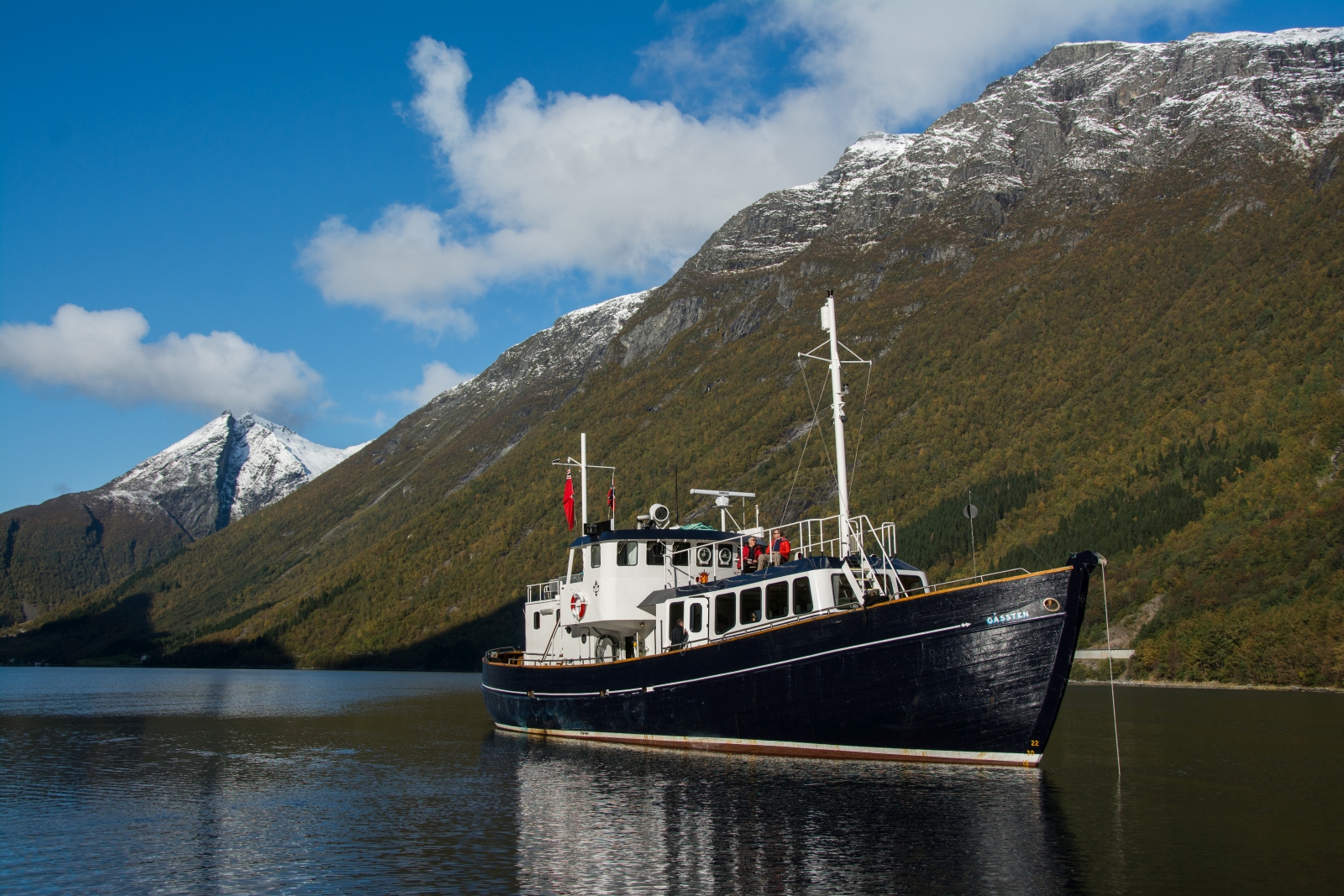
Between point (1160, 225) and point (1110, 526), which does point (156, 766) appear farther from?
point (1160, 225)

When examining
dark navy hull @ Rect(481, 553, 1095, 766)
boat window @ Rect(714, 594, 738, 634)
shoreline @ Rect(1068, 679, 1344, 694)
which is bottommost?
shoreline @ Rect(1068, 679, 1344, 694)

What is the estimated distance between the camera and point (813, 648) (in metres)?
29.2

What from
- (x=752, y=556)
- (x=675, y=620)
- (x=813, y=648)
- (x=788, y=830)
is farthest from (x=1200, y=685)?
(x=788, y=830)

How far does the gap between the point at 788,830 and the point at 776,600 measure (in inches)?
424

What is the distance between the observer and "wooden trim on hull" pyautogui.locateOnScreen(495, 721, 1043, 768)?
92.2 feet

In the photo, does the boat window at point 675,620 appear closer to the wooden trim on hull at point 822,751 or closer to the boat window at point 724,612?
the boat window at point 724,612

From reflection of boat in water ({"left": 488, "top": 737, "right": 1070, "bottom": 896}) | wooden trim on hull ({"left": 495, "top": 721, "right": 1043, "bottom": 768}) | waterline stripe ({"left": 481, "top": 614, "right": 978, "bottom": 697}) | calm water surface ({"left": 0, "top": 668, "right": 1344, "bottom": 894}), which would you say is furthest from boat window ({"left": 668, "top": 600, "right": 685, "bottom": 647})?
reflection of boat in water ({"left": 488, "top": 737, "right": 1070, "bottom": 896})

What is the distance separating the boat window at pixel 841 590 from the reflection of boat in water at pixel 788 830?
16.5 feet

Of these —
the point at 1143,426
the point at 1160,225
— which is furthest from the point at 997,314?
the point at 1143,426

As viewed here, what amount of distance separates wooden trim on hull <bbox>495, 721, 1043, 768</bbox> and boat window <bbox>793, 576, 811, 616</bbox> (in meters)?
4.24

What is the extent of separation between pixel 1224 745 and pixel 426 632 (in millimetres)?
171507

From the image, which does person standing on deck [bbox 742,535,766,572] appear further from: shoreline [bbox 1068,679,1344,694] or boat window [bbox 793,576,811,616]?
shoreline [bbox 1068,679,1344,694]

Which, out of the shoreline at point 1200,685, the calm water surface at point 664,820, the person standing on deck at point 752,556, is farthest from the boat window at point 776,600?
the shoreline at point 1200,685

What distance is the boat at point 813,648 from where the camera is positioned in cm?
2709
